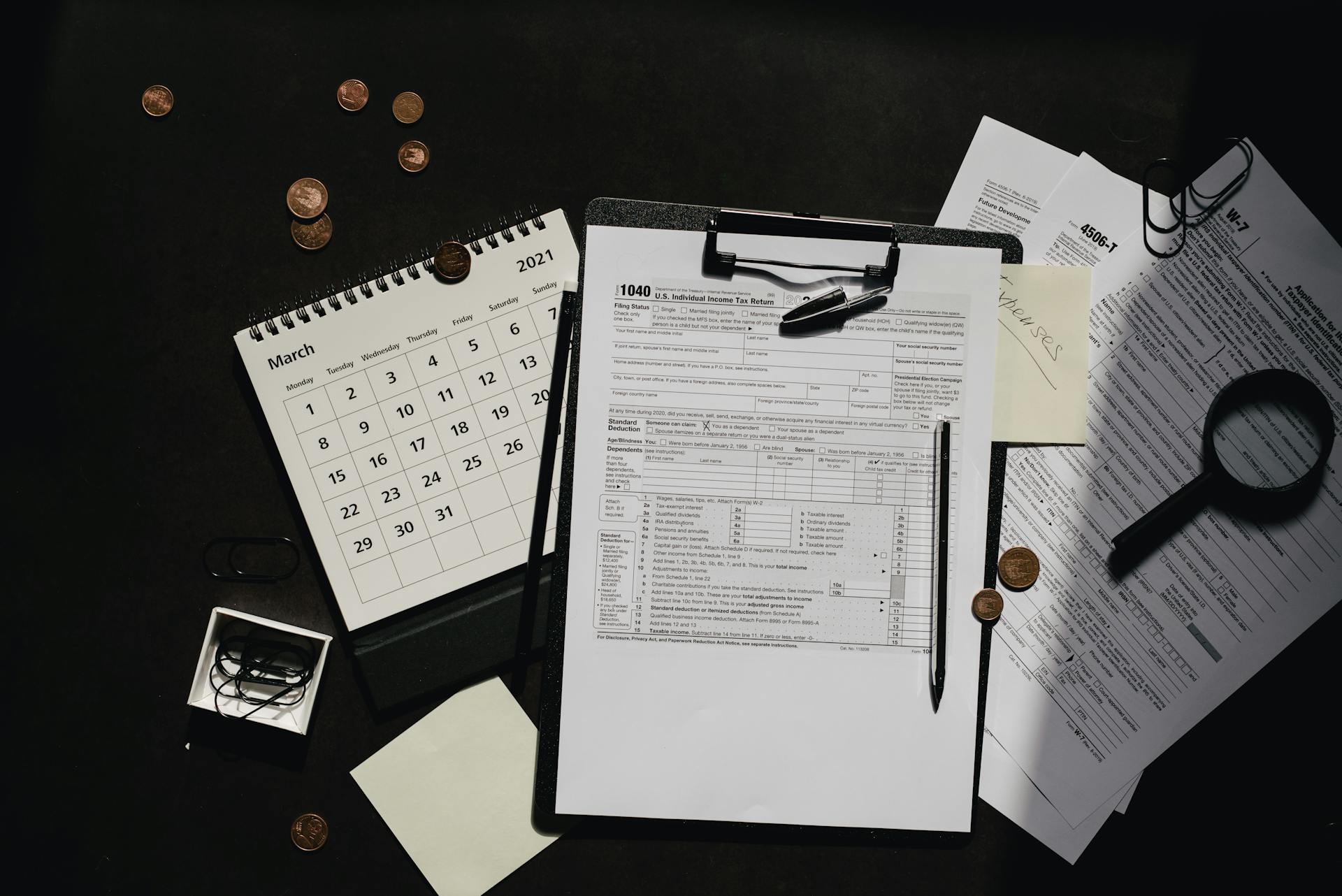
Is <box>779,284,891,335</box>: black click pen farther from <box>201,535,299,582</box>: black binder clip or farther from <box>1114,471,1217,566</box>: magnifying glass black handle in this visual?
<box>201,535,299,582</box>: black binder clip

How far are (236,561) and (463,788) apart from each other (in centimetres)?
40

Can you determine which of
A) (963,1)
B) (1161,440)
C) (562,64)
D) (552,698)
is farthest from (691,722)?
(963,1)

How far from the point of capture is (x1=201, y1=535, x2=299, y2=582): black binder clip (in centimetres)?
100

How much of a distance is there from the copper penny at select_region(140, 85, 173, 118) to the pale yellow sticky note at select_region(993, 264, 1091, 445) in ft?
3.54

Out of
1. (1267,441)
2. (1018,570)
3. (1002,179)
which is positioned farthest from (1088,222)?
(1018,570)

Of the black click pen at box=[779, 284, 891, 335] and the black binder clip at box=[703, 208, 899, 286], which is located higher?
the black binder clip at box=[703, 208, 899, 286]

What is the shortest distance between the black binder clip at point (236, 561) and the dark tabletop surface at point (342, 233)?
1cm

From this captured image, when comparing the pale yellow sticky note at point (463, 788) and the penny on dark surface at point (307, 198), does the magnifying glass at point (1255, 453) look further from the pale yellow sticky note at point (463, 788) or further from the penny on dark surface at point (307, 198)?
the penny on dark surface at point (307, 198)

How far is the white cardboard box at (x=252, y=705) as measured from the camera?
96 cm

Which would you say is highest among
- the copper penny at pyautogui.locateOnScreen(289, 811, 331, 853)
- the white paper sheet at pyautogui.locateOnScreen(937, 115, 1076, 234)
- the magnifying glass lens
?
the white paper sheet at pyautogui.locateOnScreen(937, 115, 1076, 234)

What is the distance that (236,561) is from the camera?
1.00m

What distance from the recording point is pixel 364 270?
100cm

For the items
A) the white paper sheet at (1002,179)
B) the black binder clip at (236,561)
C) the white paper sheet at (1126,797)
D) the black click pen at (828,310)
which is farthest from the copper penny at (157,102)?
the white paper sheet at (1126,797)

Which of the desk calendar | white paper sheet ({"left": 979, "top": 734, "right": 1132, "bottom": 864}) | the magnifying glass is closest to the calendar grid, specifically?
the desk calendar
